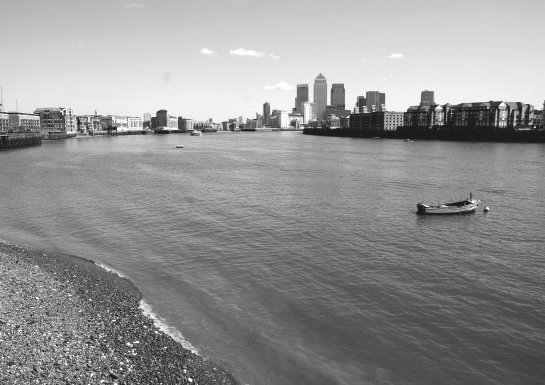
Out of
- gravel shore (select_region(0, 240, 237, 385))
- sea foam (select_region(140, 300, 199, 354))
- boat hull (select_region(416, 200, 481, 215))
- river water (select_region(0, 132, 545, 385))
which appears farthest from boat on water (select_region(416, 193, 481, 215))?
sea foam (select_region(140, 300, 199, 354))

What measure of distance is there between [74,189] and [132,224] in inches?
912

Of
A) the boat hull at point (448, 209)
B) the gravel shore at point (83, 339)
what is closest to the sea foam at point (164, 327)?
the gravel shore at point (83, 339)

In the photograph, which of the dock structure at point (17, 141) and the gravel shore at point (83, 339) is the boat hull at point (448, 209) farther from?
the dock structure at point (17, 141)

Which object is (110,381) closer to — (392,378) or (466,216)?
(392,378)

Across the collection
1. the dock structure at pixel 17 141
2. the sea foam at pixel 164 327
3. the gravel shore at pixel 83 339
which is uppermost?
the dock structure at pixel 17 141

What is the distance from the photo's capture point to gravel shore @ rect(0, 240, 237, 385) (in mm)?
13352

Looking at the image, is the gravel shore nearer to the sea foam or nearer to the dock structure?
the sea foam

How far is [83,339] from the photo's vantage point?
15.6m

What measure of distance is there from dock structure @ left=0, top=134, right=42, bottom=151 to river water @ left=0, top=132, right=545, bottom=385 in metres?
99.2

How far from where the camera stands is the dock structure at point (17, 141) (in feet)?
455

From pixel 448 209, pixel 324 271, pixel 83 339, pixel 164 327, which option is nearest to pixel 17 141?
pixel 448 209

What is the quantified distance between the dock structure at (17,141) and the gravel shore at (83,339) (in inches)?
5384

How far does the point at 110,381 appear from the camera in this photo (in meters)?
13.1

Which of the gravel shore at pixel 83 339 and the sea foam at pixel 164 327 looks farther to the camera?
the sea foam at pixel 164 327
